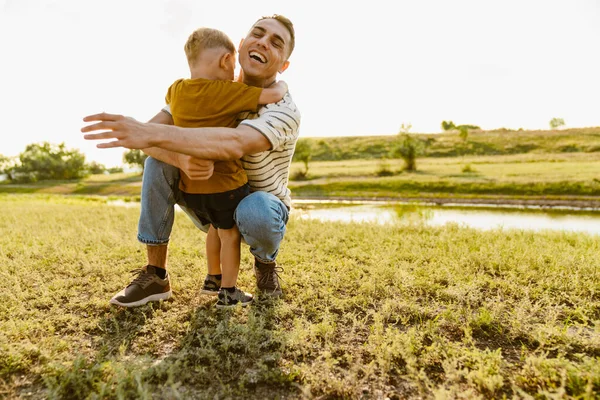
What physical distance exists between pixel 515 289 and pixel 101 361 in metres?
3.43

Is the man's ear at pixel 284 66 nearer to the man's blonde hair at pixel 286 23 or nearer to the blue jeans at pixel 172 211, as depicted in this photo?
the man's blonde hair at pixel 286 23

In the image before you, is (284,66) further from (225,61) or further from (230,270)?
(230,270)

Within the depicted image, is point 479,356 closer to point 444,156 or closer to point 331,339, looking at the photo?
point 331,339

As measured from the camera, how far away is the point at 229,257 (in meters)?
3.57

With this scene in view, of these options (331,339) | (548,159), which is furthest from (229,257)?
(548,159)

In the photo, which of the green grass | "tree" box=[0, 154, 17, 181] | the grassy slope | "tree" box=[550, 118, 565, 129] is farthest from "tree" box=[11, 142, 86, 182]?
"tree" box=[550, 118, 565, 129]

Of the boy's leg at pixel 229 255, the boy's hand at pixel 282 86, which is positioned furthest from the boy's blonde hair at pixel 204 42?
the boy's leg at pixel 229 255

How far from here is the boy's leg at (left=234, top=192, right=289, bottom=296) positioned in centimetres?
346

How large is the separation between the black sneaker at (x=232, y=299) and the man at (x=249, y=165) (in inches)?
A: 10.1

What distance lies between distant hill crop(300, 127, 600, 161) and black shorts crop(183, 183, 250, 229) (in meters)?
56.6

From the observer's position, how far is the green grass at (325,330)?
228 centimetres

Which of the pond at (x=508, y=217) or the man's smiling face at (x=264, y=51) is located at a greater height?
the man's smiling face at (x=264, y=51)

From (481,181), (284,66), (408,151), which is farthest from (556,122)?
(284,66)

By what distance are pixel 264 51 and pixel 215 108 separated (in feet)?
2.63
